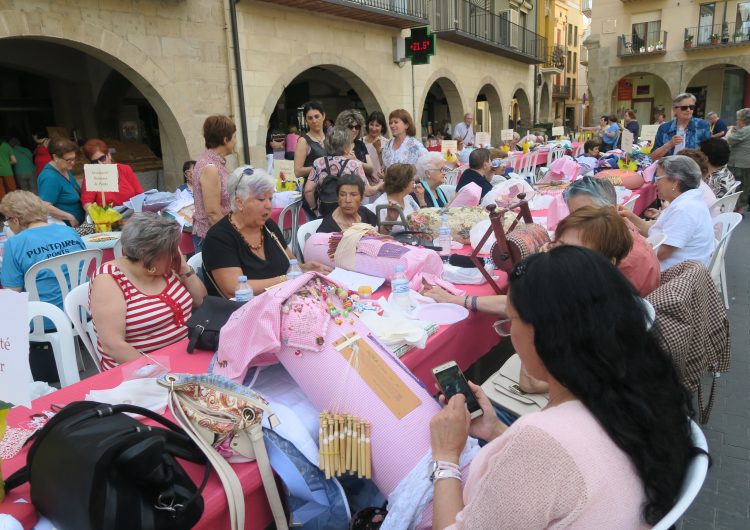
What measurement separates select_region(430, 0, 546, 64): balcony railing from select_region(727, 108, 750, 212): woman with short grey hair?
27.4 feet

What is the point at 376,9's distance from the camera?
10938mm

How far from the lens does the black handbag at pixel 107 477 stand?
113 cm

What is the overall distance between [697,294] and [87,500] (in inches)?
86.9

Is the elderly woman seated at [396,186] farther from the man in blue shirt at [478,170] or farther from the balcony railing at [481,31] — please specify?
the balcony railing at [481,31]

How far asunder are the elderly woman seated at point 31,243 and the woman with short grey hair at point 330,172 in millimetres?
2095

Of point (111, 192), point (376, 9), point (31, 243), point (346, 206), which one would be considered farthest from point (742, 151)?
point (31, 243)

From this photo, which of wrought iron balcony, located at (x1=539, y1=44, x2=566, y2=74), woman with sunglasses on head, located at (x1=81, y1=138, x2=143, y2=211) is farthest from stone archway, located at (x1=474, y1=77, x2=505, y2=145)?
woman with sunglasses on head, located at (x1=81, y1=138, x2=143, y2=211)

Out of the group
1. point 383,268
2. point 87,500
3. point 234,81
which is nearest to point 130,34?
point 234,81

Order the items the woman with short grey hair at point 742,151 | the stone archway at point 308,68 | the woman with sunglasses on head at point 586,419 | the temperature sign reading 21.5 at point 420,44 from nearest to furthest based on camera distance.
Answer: the woman with sunglasses on head at point 586,419
the woman with short grey hair at point 742,151
the stone archway at point 308,68
the temperature sign reading 21.5 at point 420,44

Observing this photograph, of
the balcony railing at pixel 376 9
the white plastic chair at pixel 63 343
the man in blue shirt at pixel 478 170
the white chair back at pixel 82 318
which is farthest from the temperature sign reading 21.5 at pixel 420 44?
the white plastic chair at pixel 63 343

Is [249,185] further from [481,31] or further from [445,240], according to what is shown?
[481,31]

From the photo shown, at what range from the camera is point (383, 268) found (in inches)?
114

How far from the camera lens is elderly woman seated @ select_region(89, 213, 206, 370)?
2283 mm

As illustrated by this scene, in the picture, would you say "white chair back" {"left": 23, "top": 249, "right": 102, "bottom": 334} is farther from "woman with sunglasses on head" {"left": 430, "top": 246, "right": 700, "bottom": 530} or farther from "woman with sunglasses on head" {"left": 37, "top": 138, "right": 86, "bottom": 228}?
"woman with sunglasses on head" {"left": 430, "top": 246, "right": 700, "bottom": 530}
